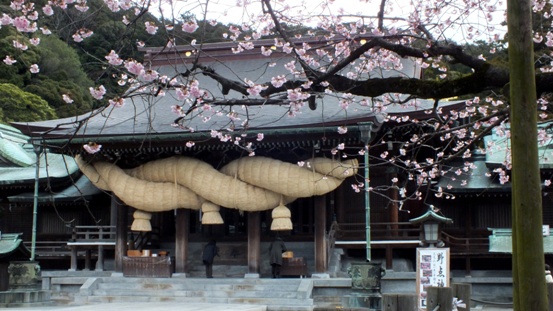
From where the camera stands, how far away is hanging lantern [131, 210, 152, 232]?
19.8 meters

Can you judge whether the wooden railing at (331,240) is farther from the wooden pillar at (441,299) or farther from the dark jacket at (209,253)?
the wooden pillar at (441,299)

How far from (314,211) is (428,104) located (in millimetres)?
4258

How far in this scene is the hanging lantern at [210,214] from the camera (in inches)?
753

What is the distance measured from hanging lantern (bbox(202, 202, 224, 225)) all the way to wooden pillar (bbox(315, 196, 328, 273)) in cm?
254

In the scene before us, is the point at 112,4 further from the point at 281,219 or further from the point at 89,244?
Answer: the point at 89,244

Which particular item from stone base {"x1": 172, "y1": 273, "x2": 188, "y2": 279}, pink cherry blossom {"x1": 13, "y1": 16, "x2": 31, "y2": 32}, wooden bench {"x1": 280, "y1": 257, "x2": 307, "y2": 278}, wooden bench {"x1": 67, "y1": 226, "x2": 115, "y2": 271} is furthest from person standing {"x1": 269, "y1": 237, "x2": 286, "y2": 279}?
pink cherry blossom {"x1": 13, "y1": 16, "x2": 31, "y2": 32}

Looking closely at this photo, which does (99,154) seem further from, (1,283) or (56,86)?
(56,86)

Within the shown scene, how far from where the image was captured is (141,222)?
65.0 feet

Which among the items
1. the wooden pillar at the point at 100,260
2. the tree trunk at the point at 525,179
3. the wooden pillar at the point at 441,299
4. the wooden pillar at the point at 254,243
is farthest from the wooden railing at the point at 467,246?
the tree trunk at the point at 525,179

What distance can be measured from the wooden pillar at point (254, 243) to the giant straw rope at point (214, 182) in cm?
34

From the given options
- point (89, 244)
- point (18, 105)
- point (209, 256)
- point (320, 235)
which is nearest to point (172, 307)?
point (209, 256)

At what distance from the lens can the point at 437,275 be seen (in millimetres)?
14414

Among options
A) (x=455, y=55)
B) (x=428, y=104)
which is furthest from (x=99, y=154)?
(x=455, y=55)

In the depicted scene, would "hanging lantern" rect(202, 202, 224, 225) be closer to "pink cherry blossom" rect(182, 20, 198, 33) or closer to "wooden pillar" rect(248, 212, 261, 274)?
"wooden pillar" rect(248, 212, 261, 274)
